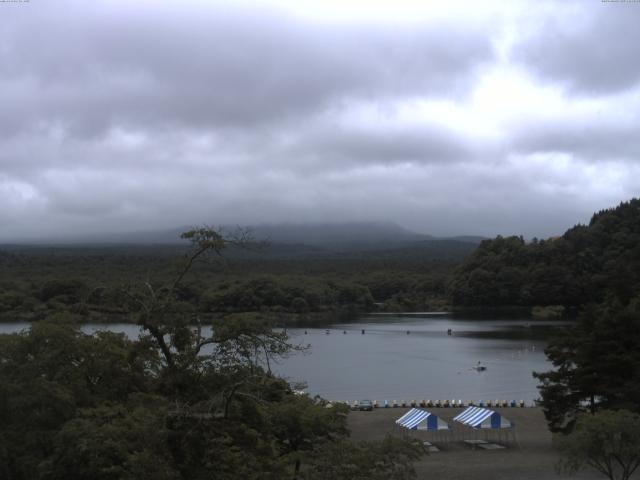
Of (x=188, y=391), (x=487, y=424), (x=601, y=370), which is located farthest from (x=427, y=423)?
(x=188, y=391)

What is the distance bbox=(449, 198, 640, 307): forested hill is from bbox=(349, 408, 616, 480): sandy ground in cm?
5668

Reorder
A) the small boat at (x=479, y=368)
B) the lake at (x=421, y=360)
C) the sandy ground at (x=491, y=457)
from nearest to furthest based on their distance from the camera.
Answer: the sandy ground at (x=491, y=457), the lake at (x=421, y=360), the small boat at (x=479, y=368)

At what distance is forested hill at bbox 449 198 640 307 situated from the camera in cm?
8444

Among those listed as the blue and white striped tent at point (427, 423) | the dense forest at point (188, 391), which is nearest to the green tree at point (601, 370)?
the dense forest at point (188, 391)

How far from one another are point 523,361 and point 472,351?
649cm

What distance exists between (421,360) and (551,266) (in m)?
42.2

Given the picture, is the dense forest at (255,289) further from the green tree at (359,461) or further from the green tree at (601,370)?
the green tree at (359,461)

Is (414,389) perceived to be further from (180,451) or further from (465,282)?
(465,282)

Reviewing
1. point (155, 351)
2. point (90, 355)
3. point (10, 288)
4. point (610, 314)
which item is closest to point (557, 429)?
point (610, 314)

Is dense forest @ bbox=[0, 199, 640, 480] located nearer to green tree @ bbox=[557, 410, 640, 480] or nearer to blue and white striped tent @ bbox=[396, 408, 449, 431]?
green tree @ bbox=[557, 410, 640, 480]

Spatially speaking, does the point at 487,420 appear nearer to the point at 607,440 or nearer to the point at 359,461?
the point at 607,440

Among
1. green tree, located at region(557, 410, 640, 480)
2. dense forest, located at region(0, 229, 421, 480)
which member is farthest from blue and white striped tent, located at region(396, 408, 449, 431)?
dense forest, located at region(0, 229, 421, 480)

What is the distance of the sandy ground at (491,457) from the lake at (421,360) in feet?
13.7

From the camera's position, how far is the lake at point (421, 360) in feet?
127
